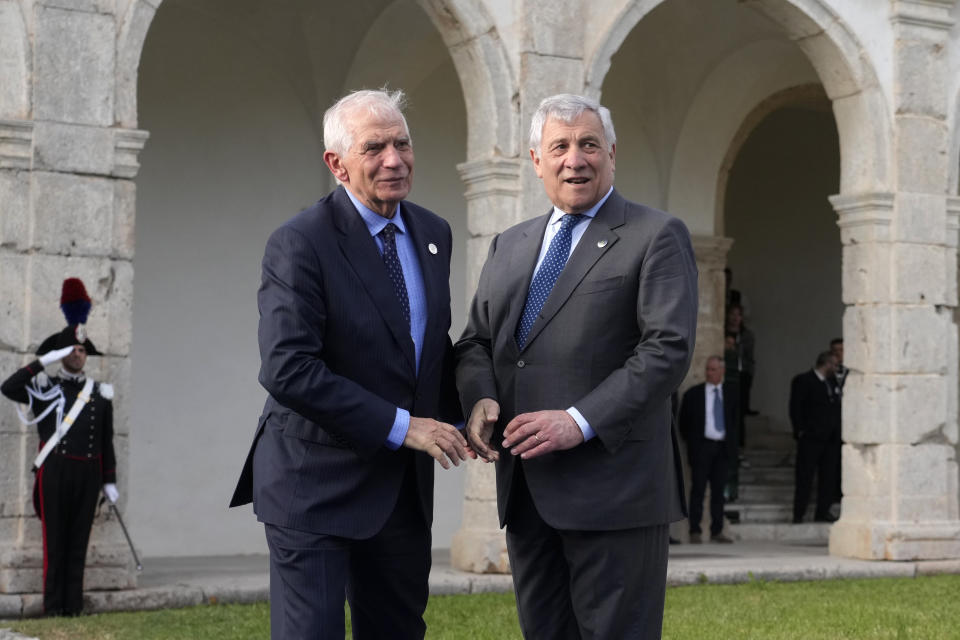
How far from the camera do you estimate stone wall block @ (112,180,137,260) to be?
25.8ft

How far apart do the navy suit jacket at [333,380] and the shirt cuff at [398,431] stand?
0.06ft

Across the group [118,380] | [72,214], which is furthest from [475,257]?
[72,214]

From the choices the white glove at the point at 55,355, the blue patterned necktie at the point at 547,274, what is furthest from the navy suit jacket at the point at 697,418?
the blue patterned necktie at the point at 547,274

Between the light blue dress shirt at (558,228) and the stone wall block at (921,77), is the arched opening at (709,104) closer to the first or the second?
the stone wall block at (921,77)

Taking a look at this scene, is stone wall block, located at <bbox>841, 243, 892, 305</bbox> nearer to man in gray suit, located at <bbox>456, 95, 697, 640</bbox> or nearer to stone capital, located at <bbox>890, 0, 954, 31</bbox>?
stone capital, located at <bbox>890, 0, 954, 31</bbox>

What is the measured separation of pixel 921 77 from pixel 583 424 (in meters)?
7.97

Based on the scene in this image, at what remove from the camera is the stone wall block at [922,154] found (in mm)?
10516

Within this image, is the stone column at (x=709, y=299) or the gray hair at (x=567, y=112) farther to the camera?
the stone column at (x=709, y=299)

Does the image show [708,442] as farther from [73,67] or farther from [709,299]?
[73,67]

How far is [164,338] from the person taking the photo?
36.4ft

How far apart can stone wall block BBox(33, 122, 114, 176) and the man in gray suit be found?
4.63m

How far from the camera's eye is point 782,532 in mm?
12812

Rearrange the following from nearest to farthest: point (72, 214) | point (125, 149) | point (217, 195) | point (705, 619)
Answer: point (705, 619) → point (72, 214) → point (125, 149) → point (217, 195)

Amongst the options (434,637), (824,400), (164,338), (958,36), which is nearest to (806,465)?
(824,400)
